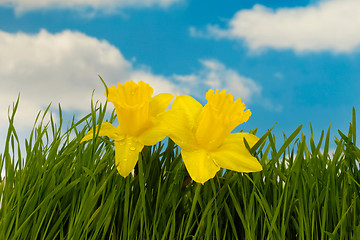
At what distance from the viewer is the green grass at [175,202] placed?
1.02 m

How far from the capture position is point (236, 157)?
39.2 inches

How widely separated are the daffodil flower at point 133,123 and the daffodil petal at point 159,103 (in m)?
0.05

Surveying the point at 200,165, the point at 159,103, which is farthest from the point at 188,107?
the point at 200,165

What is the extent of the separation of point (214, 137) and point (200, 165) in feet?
0.33

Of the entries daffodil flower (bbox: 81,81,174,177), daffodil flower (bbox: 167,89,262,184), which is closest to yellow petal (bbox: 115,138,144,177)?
daffodil flower (bbox: 81,81,174,177)

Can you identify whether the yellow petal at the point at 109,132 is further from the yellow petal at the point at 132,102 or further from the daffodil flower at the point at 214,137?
the daffodil flower at the point at 214,137

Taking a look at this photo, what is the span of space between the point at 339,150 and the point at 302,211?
303mm

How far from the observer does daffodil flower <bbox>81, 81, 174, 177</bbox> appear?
0.99 metres

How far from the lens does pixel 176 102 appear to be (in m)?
1.12

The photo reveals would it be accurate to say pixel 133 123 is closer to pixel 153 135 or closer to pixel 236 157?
pixel 153 135

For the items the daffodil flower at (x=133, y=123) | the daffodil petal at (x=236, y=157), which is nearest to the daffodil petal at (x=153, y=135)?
the daffodil flower at (x=133, y=123)

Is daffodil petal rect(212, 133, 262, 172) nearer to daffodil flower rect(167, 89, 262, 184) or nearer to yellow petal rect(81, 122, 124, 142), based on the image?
A: daffodil flower rect(167, 89, 262, 184)

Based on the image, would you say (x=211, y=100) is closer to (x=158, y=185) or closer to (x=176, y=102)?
(x=176, y=102)

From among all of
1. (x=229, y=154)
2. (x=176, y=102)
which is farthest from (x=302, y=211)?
(x=176, y=102)
